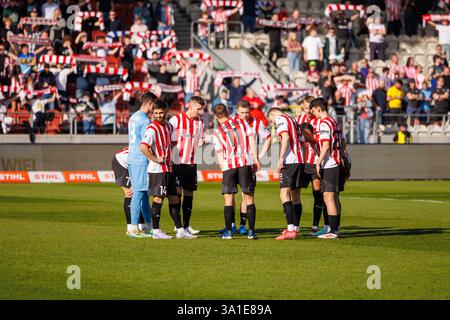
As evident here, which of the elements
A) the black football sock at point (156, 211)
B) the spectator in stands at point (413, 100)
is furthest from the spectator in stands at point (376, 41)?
the black football sock at point (156, 211)

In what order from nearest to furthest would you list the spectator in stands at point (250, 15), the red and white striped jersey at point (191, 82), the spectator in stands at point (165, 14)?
the red and white striped jersey at point (191, 82), the spectator in stands at point (165, 14), the spectator in stands at point (250, 15)

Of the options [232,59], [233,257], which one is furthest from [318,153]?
[232,59]

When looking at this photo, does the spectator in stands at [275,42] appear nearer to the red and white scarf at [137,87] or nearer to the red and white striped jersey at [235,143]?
the red and white scarf at [137,87]

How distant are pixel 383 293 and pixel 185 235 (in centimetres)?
593

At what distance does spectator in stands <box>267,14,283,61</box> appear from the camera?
39688mm

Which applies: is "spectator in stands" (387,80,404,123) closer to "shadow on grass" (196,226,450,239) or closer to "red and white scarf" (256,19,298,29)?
"red and white scarf" (256,19,298,29)

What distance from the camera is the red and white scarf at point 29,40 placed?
35156 millimetres

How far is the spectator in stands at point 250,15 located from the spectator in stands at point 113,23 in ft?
16.5

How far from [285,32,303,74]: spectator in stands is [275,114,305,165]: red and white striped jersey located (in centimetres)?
2187

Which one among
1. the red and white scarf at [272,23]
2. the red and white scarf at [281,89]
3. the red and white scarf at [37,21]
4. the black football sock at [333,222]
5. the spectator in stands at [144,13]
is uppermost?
the spectator in stands at [144,13]

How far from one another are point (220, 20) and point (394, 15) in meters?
7.99

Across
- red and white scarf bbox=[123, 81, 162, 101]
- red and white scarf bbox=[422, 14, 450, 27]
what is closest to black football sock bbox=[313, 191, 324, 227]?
red and white scarf bbox=[123, 81, 162, 101]

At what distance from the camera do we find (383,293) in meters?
11.7

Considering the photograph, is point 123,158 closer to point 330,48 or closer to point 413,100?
point 413,100
